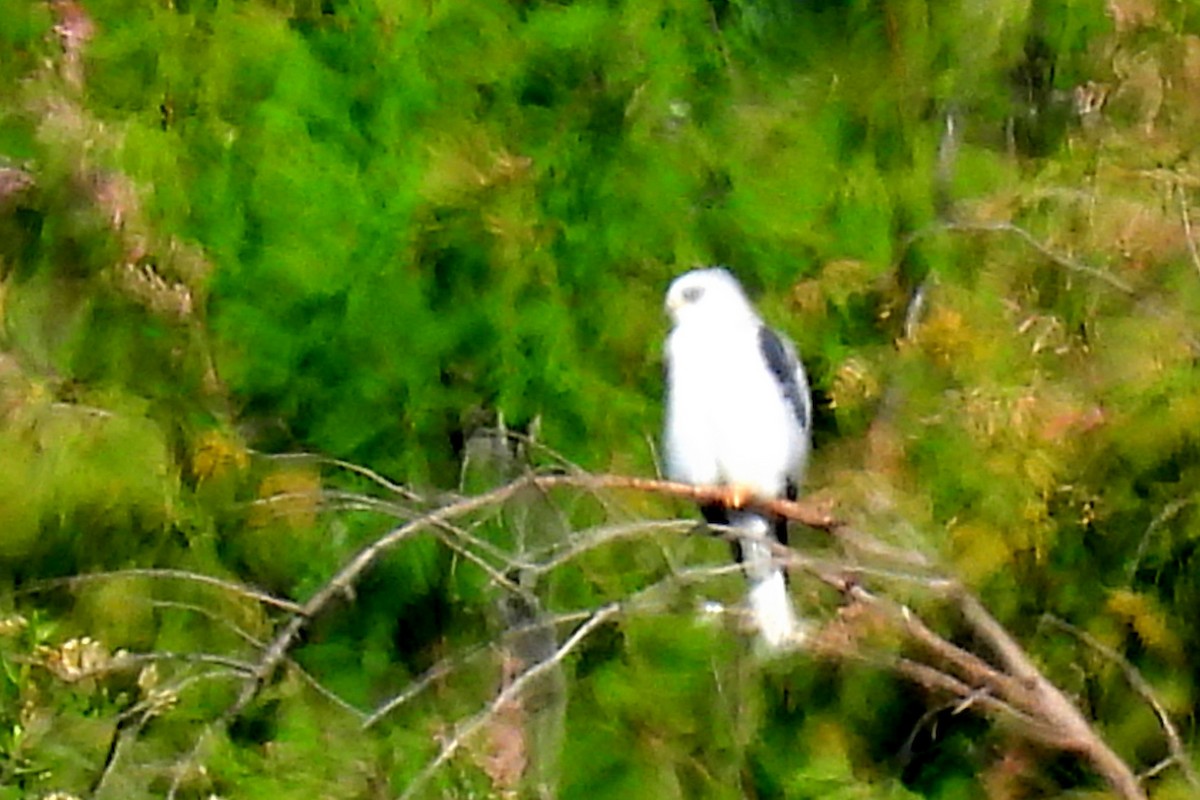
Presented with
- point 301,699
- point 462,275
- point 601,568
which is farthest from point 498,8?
point 301,699

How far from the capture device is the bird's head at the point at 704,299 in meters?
3.96

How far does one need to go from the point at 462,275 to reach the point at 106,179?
0.81m

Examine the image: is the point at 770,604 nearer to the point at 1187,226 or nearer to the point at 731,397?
the point at 731,397

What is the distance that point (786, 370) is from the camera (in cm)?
400

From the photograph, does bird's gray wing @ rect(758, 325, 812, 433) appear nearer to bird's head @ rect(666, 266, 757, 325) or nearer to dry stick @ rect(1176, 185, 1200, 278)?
bird's head @ rect(666, 266, 757, 325)

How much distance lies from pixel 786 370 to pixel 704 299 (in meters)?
0.21

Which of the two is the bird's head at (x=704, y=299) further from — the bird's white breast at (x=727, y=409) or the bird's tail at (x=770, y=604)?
the bird's tail at (x=770, y=604)

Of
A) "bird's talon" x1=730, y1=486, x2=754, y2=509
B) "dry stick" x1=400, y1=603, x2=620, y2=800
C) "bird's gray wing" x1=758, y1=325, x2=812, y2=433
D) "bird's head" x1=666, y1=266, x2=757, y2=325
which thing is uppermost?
"dry stick" x1=400, y1=603, x2=620, y2=800

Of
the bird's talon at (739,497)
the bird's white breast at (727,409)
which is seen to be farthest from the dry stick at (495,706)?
the bird's white breast at (727,409)

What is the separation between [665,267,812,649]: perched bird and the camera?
396 cm

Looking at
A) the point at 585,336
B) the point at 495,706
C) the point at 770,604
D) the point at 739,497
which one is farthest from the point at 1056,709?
the point at 585,336

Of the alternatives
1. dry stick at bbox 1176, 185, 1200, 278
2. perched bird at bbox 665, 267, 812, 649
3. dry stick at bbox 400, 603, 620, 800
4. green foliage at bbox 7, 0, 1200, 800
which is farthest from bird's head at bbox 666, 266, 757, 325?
dry stick at bbox 400, 603, 620, 800

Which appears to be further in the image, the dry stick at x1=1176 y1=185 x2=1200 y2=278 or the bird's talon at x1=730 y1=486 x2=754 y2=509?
the bird's talon at x1=730 y1=486 x2=754 y2=509

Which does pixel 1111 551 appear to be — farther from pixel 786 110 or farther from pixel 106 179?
pixel 106 179
